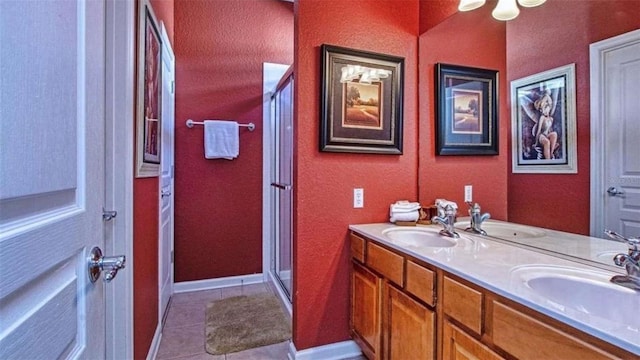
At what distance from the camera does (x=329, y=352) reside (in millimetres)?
1975

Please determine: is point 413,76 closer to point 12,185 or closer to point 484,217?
point 484,217

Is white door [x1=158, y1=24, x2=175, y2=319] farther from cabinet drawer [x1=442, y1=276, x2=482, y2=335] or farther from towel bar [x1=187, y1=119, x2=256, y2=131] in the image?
cabinet drawer [x1=442, y1=276, x2=482, y2=335]

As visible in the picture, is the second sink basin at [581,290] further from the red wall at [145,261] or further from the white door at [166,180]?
the white door at [166,180]

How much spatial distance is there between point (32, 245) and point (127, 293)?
1100 millimetres

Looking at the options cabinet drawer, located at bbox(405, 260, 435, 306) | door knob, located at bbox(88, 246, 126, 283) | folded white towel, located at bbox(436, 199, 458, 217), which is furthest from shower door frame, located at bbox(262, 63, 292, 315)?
door knob, located at bbox(88, 246, 126, 283)

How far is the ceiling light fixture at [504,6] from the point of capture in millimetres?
1519

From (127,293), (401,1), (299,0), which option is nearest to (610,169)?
(401,1)

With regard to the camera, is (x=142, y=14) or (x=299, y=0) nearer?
(x=142, y=14)

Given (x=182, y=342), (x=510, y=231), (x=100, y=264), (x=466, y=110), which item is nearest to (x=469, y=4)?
(x=466, y=110)

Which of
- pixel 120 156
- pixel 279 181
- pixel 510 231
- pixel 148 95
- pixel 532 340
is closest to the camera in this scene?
pixel 532 340

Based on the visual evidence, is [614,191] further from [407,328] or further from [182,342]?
[182,342]

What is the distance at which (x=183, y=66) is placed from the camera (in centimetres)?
302

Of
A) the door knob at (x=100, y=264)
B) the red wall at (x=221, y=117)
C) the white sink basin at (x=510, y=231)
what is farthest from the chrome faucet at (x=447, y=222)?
the red wall at (x=221, y=117)

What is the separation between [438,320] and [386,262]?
1.31ft
